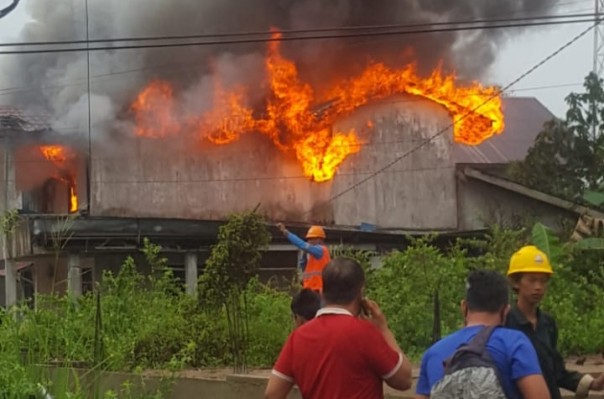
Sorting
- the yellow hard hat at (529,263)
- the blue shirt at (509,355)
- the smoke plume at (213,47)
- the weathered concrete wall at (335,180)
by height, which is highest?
the smoke plume at (213,47)

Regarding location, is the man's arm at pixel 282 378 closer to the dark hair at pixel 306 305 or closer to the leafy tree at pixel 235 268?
the dark hair at pixel 306 305

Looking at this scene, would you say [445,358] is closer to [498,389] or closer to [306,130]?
[498,389]

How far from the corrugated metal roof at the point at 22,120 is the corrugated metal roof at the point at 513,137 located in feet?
35.2

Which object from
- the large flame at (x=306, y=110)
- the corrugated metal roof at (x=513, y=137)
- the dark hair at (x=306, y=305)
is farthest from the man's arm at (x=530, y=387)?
the corrugated metal roof at (x=513, y=137)

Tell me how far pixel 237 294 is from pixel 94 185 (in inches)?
587

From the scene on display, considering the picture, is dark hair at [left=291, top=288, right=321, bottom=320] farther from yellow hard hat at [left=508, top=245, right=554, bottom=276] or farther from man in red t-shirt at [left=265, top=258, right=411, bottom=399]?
yellow hard hat at [left=508, top=245, right=554, bottom=276]

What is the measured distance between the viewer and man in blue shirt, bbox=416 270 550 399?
3.28 metres

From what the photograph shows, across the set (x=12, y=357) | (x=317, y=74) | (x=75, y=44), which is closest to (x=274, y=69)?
(x=317, y=74)

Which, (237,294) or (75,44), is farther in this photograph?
(75,44)

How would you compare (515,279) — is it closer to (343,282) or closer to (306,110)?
(343,282)

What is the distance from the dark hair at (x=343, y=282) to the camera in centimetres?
379

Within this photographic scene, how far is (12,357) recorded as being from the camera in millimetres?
6250

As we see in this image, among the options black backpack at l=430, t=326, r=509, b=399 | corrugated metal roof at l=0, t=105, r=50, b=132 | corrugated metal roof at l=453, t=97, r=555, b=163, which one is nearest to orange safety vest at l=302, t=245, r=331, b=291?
black backpack at l=430, t=326, r=509, b=399

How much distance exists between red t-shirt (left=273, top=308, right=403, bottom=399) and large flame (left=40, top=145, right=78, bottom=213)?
20.2 meters
